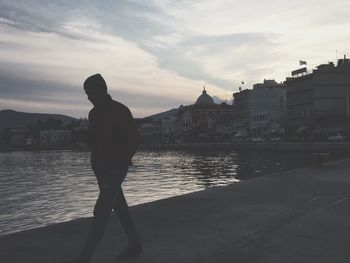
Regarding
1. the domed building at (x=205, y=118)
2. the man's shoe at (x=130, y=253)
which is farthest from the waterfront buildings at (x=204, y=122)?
the man's shoe at (x=130, y=253)

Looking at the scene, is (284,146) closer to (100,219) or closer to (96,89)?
(96,89)

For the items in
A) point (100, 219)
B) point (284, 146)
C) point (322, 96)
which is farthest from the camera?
point (322, 96)

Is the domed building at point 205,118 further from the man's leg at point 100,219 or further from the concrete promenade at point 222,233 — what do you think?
the man's leg at point 100,219

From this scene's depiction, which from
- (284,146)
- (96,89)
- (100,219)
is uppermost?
(96,89)

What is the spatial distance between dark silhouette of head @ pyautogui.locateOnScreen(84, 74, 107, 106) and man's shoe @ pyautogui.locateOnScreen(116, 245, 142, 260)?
1.63m

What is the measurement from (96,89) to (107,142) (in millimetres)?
578

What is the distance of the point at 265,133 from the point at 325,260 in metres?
129

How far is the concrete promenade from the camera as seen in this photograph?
5.54 m

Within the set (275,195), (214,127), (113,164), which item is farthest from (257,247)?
(214,127)

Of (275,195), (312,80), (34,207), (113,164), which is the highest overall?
(312,80)

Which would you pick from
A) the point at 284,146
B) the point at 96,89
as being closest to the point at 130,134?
the point at 96,89

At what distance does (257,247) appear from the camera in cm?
584

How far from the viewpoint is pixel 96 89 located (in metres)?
5.25

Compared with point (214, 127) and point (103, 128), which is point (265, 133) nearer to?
point (214, 127)
